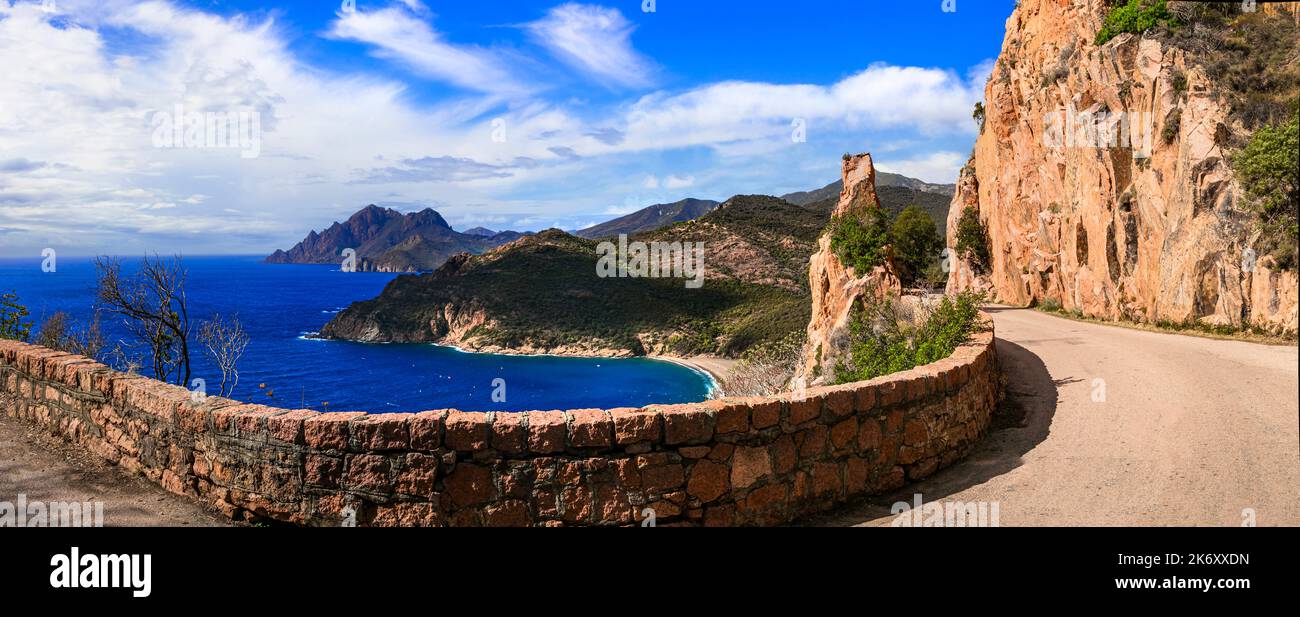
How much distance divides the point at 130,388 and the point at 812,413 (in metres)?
6.57

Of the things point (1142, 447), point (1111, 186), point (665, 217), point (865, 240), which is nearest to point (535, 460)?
point (1142, 447)

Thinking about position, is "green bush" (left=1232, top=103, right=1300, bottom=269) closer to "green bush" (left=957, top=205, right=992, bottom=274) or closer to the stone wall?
the stone wall

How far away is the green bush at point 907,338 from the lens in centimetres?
981

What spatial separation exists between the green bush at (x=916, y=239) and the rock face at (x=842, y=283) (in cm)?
556

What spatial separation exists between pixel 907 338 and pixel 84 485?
460 inches

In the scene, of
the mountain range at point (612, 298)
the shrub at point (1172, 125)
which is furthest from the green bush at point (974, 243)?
the mountain range at point (612, 298)

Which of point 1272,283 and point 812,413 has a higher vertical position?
point 1272,283

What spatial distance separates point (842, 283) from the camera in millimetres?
23234

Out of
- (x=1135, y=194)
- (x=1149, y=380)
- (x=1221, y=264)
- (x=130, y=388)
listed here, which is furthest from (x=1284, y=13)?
(x=130, y=388)

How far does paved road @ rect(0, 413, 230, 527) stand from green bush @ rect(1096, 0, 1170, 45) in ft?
78.5

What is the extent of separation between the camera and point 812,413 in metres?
5.54

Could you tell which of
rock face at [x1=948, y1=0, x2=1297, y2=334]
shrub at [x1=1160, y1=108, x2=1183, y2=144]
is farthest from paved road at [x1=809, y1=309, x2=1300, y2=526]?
shrub at [x1=1160, y1=108, x2=1183, y2=144]
